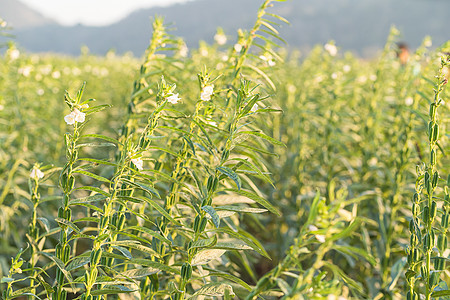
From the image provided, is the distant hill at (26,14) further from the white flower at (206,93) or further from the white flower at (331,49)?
the white flower at (206,93)

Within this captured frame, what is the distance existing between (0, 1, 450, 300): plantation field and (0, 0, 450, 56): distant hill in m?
74.6

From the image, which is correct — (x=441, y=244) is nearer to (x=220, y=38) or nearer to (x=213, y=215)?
(x=213, y=215)

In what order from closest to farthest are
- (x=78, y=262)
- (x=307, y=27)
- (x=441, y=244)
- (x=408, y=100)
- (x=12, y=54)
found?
(x=78, y=262) → (x=441, y=244) → (x=408, y=100) → (x=12, y=54) → (x=307, y=27)

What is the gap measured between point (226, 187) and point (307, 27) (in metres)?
93.1

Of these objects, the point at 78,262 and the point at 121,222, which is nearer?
the point at 78,262

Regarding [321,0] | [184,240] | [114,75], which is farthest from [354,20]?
[184,240]

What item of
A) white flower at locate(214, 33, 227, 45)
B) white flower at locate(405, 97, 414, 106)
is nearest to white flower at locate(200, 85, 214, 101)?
white flower at locate(214, 33, 227, 45)

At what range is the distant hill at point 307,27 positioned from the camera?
79.9 m

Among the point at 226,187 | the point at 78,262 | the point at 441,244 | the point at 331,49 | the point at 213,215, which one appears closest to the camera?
the point at 213,215

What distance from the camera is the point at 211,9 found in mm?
109625

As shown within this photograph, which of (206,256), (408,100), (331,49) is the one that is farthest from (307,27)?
(206,256)

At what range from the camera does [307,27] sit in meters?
89.0

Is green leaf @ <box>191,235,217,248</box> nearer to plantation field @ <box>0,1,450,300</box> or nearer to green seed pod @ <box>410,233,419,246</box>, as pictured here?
plantation field @ <box>0,1,450,300</box>

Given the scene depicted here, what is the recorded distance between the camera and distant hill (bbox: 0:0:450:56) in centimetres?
7994
